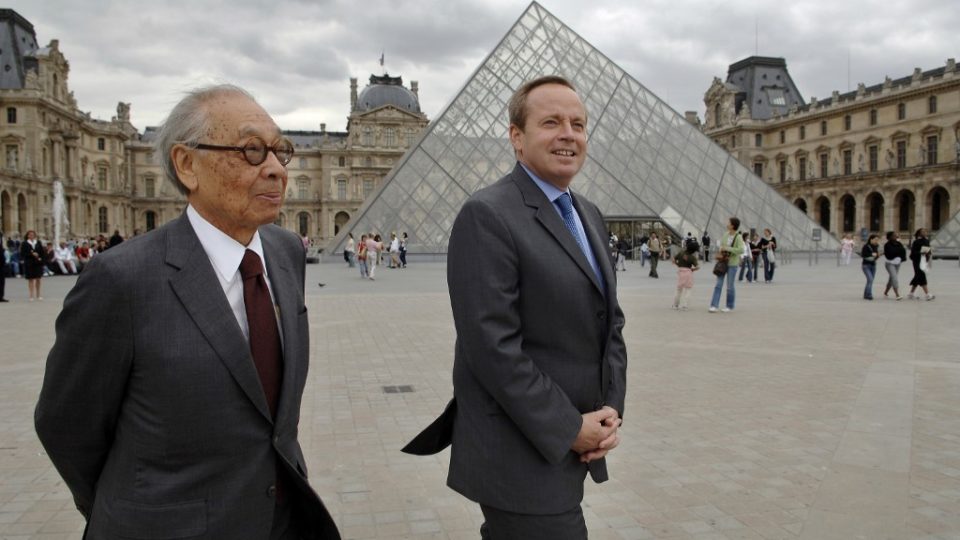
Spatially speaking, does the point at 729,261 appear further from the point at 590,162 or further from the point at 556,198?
the point at 590,162

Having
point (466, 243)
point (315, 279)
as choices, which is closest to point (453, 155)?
point (315, 279)

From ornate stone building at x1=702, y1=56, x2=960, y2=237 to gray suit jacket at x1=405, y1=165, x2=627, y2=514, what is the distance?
171 feet

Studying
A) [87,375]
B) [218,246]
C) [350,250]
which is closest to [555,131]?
[218,246]

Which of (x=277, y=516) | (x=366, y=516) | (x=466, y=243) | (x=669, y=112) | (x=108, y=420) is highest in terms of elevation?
(x=669, y=112)

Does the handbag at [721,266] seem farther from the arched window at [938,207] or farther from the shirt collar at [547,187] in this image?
the arched window at [938,207]

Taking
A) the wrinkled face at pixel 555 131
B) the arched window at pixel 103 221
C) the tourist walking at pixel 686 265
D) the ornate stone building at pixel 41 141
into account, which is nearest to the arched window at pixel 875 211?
the tourist walking at pixel 686 265

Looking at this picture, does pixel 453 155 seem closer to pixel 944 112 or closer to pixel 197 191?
pixel 197 191

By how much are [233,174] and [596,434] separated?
1110 mm

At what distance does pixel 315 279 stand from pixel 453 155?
A: 767 centimetres

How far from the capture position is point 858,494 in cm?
337

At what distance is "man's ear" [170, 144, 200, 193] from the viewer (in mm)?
1606

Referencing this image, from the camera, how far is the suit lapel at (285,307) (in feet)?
5.39

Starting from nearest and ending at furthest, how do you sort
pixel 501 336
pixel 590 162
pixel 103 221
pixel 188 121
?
pixel 188 121, pixel 501 336, pixel 590 162, pixel 103 221

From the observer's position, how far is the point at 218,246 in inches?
63.8
